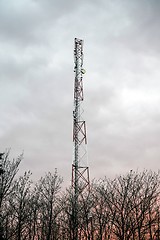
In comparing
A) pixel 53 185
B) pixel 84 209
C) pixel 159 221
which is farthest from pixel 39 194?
pixel 159 221

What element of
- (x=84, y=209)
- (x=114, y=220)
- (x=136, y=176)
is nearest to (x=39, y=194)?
(x=84, y=209)

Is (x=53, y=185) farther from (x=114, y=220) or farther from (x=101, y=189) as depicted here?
(x=114, y=220)

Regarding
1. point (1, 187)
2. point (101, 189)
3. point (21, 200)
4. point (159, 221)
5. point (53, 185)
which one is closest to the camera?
point (1, 187)

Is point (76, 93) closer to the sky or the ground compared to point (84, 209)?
closer to the sky

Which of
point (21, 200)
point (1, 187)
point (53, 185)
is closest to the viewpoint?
point (1, 187)

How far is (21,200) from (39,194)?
7.67 metres

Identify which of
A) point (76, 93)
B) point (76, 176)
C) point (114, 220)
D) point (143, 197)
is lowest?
point (114, 220)

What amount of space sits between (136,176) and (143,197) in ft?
7.97

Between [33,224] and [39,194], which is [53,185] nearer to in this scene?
[39,194]

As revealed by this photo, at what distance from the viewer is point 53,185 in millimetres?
39094

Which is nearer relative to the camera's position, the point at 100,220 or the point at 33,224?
the point at 100,220

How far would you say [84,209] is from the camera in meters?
39.2

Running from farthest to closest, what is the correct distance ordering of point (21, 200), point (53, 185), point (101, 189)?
point (53, 185) < point (101, 189) < point (21, 200)

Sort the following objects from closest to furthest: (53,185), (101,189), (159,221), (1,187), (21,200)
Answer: (1,187) < (21,200) < (101,189) < (53,185) < (159,221)
